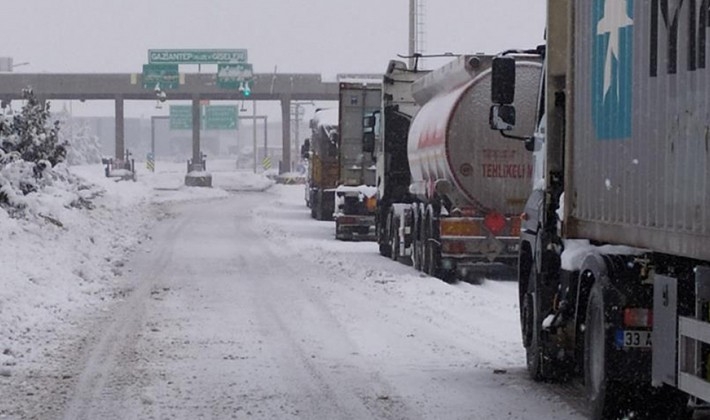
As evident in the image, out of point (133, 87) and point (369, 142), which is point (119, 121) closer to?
point (133, 87)

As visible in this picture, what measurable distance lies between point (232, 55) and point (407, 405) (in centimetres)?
6969

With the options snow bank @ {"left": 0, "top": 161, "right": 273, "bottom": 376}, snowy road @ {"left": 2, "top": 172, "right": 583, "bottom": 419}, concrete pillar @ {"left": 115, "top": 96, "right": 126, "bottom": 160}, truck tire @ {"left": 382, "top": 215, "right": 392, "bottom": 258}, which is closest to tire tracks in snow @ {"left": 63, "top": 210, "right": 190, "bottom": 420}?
snowy road @ {"left": 2, "top": 172, "right": 583, "bottom": 419}

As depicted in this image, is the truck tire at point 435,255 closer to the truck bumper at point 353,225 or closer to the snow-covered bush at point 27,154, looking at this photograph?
the snow-covered bush at point 27,154

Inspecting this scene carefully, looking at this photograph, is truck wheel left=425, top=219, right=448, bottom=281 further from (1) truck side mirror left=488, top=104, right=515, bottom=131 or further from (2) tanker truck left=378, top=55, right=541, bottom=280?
(1) truck side mirror left=488, top=104, right=515, bottom=131

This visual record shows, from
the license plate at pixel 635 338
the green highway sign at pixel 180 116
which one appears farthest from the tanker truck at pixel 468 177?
the green highway sign at pixel 180 116

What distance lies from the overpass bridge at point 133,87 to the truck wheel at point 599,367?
71.9 meters

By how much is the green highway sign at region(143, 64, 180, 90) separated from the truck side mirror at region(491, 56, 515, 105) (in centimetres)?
6779

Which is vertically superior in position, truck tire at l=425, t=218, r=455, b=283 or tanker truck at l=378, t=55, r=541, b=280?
tanker truck at l=378, t=55, r=541, b=280

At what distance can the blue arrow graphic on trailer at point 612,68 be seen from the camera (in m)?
8.30

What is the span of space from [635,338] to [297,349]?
5320 mm

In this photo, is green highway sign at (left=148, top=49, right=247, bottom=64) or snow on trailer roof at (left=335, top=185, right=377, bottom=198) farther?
green highway sign at (left=148, top=49, right=247, bottom=64)

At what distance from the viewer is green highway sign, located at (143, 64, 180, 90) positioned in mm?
77750

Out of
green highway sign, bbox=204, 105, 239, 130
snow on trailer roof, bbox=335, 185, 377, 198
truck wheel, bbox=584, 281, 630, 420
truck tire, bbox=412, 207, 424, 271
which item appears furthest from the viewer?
green highway sign, bbox=204, 105, 239, 130

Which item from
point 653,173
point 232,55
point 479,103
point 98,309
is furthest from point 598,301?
point 232,55
